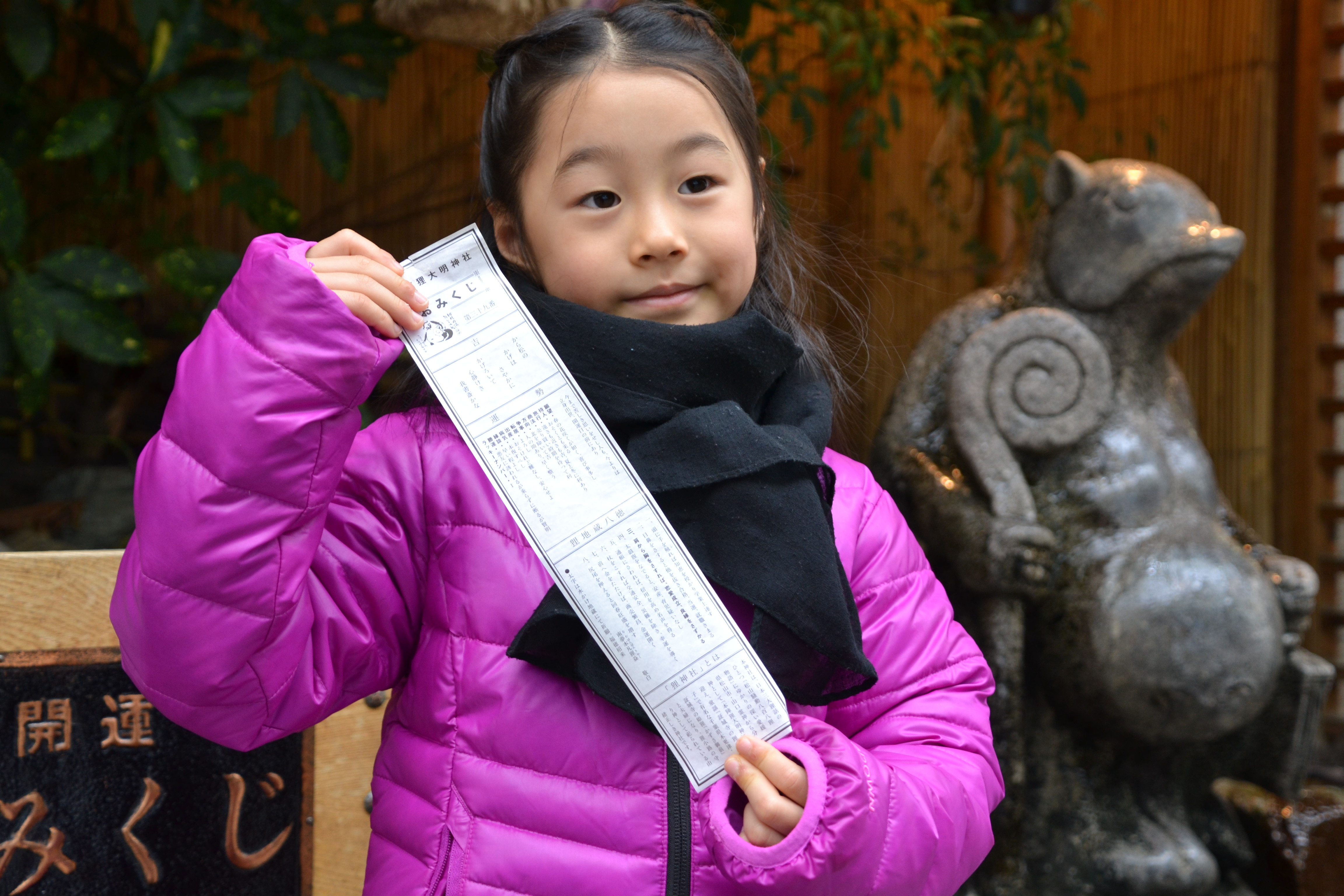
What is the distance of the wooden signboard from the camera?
1.35 meters

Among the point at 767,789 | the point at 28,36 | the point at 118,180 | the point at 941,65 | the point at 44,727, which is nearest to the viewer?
the point at 767,789

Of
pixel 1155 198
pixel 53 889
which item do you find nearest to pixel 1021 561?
pixel 1155 198

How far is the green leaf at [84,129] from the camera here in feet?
6.03

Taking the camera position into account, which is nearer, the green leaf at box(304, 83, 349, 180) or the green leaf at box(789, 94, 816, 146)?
the green leaf at box(304, 83, 349, 180)

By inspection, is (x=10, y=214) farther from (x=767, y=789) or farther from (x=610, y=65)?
(x=767, y=789)

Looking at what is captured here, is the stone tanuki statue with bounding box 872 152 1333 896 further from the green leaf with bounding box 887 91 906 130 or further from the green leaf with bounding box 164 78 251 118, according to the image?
the green leaf with bounding box 164 78 251 118

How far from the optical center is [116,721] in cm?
140

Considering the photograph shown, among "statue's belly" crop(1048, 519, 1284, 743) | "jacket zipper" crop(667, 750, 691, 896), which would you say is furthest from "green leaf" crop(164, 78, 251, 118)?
"statue's belly" crop(1048, 519, 1284, 743)

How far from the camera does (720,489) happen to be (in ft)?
3.06

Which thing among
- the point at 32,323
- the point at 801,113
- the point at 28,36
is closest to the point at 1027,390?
the point at 801,113

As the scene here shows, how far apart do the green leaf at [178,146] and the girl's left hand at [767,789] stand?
149 centimetres

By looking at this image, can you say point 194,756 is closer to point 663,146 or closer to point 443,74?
point 663,146

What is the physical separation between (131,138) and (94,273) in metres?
0.36

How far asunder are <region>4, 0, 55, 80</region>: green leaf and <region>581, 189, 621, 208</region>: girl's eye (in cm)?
137
